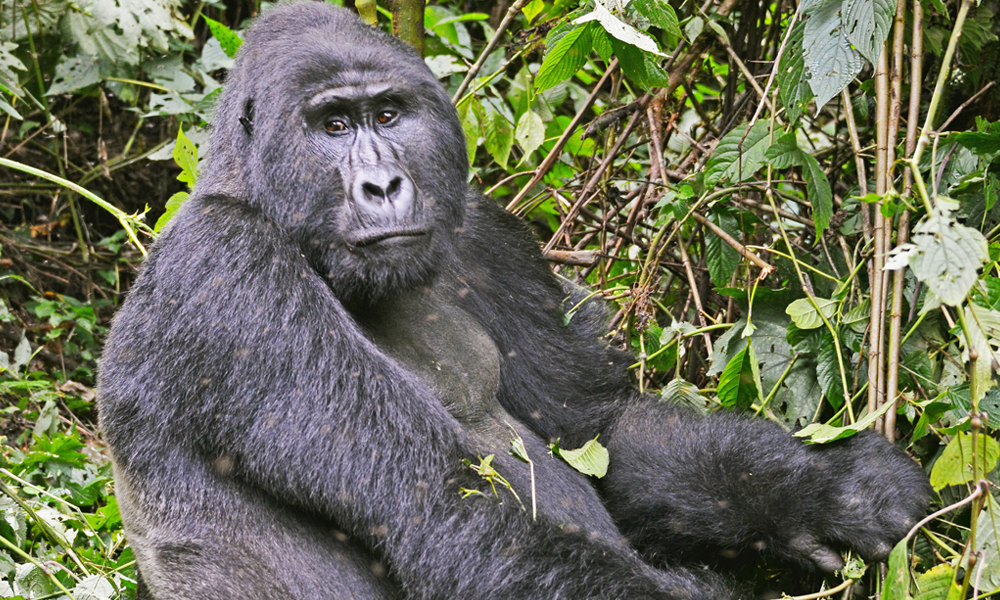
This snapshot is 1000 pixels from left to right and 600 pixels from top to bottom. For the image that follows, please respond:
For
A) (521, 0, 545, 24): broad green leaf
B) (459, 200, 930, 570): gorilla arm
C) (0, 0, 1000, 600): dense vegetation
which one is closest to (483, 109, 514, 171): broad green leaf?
(0, 0, 1000, 600): dense vegetation

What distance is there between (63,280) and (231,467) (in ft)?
12.6

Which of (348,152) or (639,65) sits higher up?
(639,65)

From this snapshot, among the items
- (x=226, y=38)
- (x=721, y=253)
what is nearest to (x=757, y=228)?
(x=721, y=253)

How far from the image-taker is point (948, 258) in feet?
6.16

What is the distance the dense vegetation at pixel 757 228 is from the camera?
2562 millimetres

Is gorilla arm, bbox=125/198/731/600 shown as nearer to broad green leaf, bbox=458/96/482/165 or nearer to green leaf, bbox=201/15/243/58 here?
broad green leaf, bbox=458/96/482/165

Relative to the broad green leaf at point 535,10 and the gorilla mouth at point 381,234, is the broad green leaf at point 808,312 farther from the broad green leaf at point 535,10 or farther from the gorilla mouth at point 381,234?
the broad green leaf at point 535,10

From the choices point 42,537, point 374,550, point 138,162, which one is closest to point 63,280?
point 138,162

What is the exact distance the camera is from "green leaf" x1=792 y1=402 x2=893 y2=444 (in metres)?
2.61

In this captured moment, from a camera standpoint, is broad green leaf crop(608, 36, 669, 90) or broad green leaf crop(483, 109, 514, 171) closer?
broad green leaf crop(608, 36, 669, 90)

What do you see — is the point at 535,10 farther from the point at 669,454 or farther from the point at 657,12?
the point at 669,454

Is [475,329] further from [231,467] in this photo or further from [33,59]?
[33,59]

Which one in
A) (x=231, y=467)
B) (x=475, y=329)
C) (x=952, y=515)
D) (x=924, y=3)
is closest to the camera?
(x=952, y=515)

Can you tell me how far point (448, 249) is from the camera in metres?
3.11
